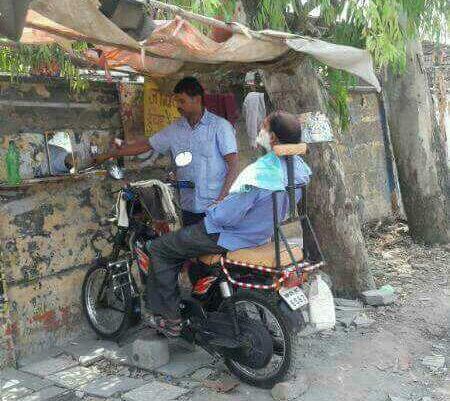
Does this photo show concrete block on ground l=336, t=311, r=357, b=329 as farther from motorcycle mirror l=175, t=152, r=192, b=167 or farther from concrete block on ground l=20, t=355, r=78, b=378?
concrete block on ground l=20, t=355, r=78, b=378

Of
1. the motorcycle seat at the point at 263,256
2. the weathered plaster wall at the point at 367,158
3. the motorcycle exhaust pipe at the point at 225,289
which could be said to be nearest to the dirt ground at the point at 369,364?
the motorcycle exhaust pipe at the point at 225,289

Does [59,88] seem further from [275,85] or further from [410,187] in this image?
→ [410,187]

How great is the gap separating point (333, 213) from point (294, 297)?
6.83ft

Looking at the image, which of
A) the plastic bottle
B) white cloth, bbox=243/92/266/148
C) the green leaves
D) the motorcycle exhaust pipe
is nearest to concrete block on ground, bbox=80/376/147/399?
the motorcycle exhaust pipe

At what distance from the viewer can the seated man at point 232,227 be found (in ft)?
12.4

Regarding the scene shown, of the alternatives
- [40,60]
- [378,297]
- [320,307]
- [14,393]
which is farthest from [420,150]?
[14,393]

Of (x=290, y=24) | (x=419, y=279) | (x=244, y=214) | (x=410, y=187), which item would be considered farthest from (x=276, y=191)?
(x=410, y=187)

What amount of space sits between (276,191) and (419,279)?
139 inches

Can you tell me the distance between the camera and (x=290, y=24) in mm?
5758

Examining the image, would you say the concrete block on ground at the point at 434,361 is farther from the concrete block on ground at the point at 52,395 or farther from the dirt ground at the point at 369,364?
the concrete block on ground at the point at 52,395

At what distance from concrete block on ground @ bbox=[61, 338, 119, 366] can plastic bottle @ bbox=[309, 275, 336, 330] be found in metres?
1.84

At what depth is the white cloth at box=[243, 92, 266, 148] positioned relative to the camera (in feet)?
21.1

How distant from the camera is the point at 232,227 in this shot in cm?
399

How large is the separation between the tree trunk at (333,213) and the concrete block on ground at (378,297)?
11 cm
